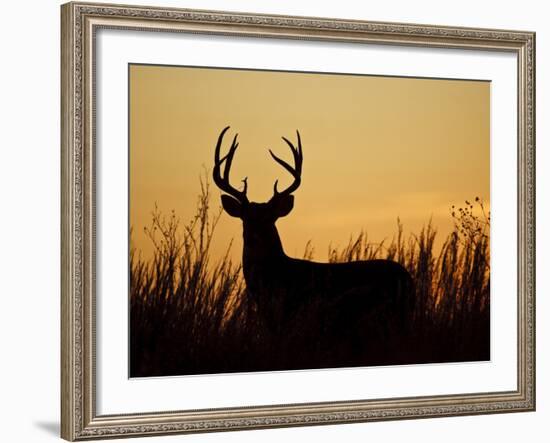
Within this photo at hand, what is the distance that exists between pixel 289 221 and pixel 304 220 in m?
0.07

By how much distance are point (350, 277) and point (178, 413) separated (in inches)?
36.6

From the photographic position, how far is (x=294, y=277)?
6074mm

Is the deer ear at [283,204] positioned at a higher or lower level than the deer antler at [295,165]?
lower

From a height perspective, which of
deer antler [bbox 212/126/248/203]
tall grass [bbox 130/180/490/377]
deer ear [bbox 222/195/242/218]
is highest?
deer antler [bbox 212/126/248/203]

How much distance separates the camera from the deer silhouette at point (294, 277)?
5.99m

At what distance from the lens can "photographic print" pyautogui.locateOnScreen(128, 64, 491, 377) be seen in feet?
19.2

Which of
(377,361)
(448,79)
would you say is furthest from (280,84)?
(377,361)

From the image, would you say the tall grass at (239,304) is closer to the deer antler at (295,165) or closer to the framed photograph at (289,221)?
the framed photograph at (289,221)

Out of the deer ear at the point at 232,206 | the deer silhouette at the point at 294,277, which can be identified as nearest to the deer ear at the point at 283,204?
the deer silhouette at the point at 294,277

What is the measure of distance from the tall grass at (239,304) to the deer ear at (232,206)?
0.05 metres

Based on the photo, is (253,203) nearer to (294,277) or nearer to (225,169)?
(225,169)

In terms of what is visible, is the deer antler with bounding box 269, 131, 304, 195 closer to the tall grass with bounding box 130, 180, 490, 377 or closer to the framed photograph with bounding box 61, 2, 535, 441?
the framed photograph with bounding box 61, 2, 535, 441

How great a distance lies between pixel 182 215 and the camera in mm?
5871

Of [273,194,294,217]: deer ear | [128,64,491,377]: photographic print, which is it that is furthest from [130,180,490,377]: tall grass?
A: [273,194,294,217]: deer ear
